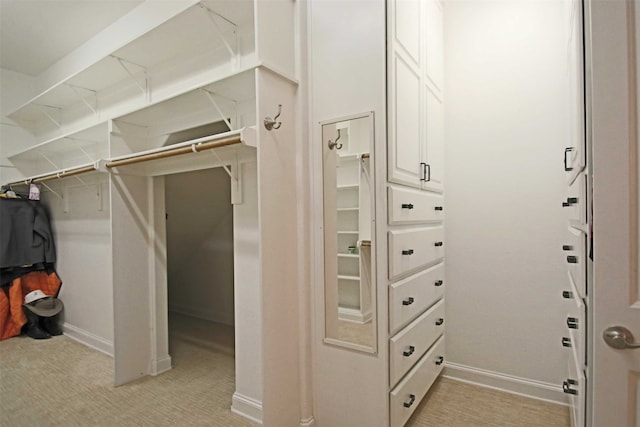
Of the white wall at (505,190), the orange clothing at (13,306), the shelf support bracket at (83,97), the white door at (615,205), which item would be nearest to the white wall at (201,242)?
the shelf support bracket at (83,97)

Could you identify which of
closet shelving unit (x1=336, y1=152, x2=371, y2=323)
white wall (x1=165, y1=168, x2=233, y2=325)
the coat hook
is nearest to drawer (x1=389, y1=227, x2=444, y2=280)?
closet shelving unit (x1=336, y1=152, x2=371, y2=323)

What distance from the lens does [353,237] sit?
5.51 ft

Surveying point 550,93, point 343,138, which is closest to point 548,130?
point 550,93

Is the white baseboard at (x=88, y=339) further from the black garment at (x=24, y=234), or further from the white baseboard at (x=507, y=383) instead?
the white baseboard at (x=507, y=383)

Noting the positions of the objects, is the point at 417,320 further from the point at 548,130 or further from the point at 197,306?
the point at 197,306

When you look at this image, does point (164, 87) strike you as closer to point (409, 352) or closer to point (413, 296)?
Answer: point (413, 296)

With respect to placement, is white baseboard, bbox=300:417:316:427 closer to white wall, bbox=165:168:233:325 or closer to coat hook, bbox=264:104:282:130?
coat hook, bbox=264:104:282:130

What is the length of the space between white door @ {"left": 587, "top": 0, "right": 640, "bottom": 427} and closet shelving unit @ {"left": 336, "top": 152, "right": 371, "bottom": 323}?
0.89 metres

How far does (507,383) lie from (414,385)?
0.85 m

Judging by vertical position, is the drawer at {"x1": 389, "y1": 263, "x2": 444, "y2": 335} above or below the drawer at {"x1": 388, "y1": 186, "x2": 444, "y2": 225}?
below

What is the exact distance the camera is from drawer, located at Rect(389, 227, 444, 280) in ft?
5.35

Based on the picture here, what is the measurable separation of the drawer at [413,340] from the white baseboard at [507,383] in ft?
1.15

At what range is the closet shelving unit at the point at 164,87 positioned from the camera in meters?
1.80

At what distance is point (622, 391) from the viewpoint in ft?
2.96
